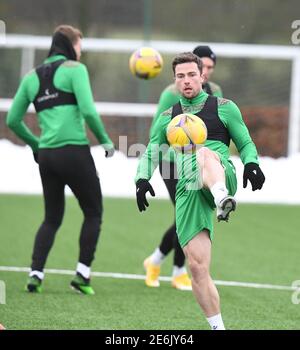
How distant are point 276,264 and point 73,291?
2891mm

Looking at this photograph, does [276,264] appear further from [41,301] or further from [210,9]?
[210,9]

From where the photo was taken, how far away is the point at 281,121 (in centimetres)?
1973

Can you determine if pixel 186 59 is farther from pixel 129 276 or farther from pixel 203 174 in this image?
pixel 129 276

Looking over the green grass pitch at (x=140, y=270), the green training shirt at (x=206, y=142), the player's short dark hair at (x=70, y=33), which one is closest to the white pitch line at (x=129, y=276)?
the green grass pitch at (x=140, y=270)

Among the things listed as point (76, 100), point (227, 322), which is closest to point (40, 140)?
point (76, 100)

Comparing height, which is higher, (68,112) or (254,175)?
(68,112)

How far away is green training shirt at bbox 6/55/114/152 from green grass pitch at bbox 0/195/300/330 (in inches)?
54.4

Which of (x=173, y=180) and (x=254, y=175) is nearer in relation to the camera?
(x=254, y=175)

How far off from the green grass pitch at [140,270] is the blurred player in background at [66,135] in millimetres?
447

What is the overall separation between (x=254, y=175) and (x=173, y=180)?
2.45 meters

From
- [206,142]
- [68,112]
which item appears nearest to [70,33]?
[68,112]

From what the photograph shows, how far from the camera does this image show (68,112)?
26.0ft

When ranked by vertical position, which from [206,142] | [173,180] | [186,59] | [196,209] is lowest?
[173,180]
